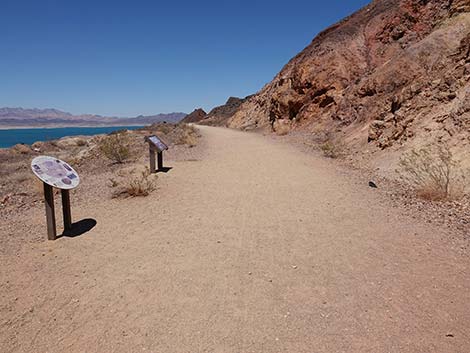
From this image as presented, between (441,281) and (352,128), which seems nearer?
(441,281)

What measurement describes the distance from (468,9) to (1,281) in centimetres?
2155

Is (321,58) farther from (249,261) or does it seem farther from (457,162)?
(249,261)

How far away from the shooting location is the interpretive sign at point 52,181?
5043 millimetres

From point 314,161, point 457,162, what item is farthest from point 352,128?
point 457,162

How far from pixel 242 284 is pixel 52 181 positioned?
10.3 ft

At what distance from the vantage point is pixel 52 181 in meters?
5.07

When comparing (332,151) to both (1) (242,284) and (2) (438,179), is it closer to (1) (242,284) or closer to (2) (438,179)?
(2) (438,179)

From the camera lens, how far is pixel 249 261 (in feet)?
14.7

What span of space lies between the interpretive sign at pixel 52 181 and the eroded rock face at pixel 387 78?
8134 mm

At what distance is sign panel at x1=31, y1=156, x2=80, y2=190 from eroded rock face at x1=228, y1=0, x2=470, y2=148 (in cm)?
810

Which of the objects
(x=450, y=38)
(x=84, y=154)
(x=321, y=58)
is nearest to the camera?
(x=450, y=38)

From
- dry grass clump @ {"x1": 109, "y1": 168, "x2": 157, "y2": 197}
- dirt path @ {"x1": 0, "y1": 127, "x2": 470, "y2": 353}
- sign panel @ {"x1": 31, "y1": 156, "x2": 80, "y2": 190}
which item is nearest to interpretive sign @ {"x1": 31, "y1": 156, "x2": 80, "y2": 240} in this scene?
sign panel @ {"x1": 31, "y1": 156, "x2": 80, "y2": 190}

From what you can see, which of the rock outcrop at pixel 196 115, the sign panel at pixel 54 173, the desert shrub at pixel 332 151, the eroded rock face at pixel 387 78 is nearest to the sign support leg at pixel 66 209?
the sign panel at pixel 54 173

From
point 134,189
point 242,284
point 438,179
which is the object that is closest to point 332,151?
point 438,179
